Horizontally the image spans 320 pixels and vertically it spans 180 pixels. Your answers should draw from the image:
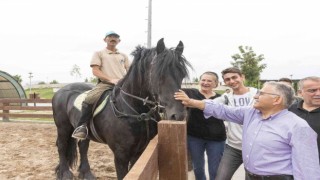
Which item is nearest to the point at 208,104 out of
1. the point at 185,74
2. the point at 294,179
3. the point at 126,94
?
the point at 185,74

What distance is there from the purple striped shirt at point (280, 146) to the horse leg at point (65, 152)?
4.05 m

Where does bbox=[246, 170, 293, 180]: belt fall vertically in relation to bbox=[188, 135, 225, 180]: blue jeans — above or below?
above

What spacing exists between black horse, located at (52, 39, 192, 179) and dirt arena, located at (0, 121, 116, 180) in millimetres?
1949

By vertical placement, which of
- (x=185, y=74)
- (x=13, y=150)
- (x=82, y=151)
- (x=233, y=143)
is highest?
(x=185, y=74)

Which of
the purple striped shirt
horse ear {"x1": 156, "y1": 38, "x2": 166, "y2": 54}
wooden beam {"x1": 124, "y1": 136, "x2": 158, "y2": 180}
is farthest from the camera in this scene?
horse ear {"x1": 156, "y1": 38, "x2": 166, "y2": 54}

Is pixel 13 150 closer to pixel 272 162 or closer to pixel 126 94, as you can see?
pixel 126 94

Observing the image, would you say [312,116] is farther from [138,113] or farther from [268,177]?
[138,113]

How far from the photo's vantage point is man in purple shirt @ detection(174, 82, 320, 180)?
6.92 feet

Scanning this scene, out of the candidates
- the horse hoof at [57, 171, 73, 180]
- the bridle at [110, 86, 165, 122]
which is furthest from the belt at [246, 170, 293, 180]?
the horse hoof at [57, 171, 73, 180]

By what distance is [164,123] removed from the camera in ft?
7.54

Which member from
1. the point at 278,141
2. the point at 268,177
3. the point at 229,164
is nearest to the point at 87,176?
the point at 229,164

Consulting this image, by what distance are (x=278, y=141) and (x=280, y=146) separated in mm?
37

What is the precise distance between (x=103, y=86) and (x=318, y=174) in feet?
10.4

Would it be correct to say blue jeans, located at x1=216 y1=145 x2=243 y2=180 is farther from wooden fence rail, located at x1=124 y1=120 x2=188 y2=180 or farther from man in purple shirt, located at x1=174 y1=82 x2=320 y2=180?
wooden fence rail, located at x1=124 y1=120 x2=188 y2=180
